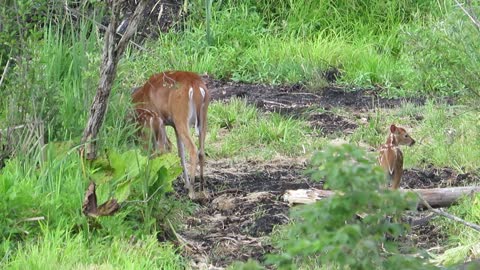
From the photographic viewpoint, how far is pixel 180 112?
31.8 ft

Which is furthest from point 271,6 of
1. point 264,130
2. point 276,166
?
point 276,166

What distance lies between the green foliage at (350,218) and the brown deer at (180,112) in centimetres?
430

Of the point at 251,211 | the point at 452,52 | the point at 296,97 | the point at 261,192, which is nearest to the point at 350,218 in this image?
the point at 251,211

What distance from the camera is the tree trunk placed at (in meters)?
8.23

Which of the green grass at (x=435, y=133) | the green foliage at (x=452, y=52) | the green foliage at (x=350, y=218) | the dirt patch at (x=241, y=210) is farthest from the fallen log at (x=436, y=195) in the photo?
the green foliage at (x=350, y=218)

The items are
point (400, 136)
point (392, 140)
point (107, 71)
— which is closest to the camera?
point (107, 71)

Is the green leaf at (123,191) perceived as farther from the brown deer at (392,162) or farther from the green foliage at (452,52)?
the green foliage at (452,52)

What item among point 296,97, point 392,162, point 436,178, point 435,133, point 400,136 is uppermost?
point 392,162

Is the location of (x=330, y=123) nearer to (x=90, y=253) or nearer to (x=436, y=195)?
(x=436, y=195)

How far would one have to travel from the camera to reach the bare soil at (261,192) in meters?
8.23

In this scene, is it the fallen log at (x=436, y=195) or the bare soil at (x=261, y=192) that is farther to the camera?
the fallen log at (x=436, y=195)

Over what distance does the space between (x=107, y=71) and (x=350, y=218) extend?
3.63 meters

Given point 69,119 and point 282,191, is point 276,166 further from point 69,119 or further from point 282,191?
point 69,119

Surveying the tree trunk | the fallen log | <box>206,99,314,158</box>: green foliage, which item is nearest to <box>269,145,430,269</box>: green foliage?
the tree trunk
